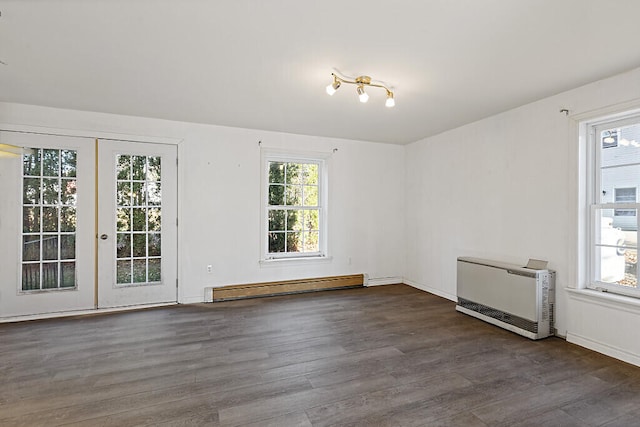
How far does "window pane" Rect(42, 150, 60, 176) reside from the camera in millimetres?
3928

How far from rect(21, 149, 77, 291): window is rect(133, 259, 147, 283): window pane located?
25.9 inches

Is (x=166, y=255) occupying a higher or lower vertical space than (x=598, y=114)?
lower

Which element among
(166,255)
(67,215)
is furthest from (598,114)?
(67,215)

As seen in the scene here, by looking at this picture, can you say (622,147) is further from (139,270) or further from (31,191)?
(31,191)

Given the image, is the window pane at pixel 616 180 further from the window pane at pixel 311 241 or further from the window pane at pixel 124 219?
the window pane at pixel 124 219

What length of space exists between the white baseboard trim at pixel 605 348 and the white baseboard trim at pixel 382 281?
111 inches

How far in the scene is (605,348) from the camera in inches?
117

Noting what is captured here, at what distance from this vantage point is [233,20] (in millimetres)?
2121

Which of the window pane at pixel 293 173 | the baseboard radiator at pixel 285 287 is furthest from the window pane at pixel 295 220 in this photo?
the baseboard radiator at pixel 285 287

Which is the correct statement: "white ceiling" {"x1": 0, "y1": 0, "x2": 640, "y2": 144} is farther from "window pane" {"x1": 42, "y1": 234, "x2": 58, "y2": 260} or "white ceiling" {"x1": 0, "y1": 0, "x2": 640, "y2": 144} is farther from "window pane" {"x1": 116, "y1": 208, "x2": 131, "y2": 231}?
"window pane" {"x1": 42, "y1": 234, "x2": 58, "y2": 260}

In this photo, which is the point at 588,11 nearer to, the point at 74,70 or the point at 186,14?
the point at 186,14

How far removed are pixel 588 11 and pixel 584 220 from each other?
202 cm

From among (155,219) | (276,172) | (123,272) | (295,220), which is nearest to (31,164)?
(155,219)

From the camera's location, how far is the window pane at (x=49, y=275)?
3928 millimetres
